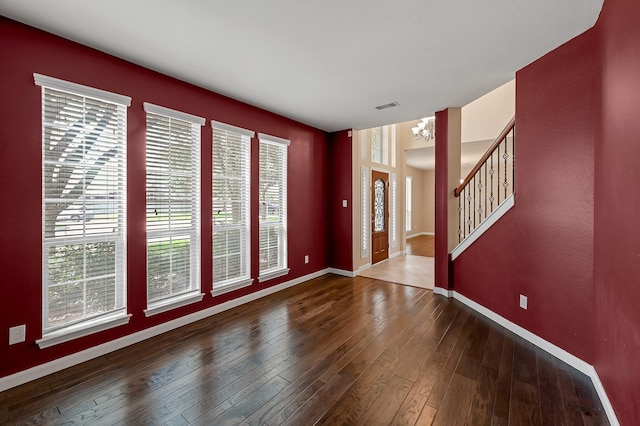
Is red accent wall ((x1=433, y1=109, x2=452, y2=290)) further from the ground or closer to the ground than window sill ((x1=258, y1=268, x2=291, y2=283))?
further from the ground

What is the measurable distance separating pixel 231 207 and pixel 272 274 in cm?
119

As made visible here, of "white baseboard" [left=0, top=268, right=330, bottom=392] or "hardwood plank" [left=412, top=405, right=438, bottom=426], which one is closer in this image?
"hardwood plank" [left=412, top=405, right=438, bottom=426]

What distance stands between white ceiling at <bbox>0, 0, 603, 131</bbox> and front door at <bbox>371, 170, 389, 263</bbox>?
2.71 m

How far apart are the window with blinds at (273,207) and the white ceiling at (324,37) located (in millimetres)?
986

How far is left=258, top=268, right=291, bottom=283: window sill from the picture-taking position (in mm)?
3954

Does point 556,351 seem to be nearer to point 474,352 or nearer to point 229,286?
point 474,352

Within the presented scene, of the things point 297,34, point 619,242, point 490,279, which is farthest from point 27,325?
point 490,279

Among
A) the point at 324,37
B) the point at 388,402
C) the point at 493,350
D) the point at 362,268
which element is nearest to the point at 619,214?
the point at 493,350

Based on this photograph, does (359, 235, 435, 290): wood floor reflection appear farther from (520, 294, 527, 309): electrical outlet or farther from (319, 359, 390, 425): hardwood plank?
(319, 359, 390, 425): hardwood plank

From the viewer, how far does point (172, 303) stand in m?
2.93

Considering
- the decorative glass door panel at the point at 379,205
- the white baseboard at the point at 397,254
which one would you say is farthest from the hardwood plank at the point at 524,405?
the white baseboard at the point at 397,254

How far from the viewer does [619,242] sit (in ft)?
5.12

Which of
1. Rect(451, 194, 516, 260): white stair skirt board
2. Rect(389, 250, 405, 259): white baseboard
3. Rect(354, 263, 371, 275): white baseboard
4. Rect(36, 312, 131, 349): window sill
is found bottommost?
Rect(354, 263, 371, 275): white baseboard

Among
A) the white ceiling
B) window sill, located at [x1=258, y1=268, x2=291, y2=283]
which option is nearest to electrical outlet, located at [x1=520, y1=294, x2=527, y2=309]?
the white ceiling
